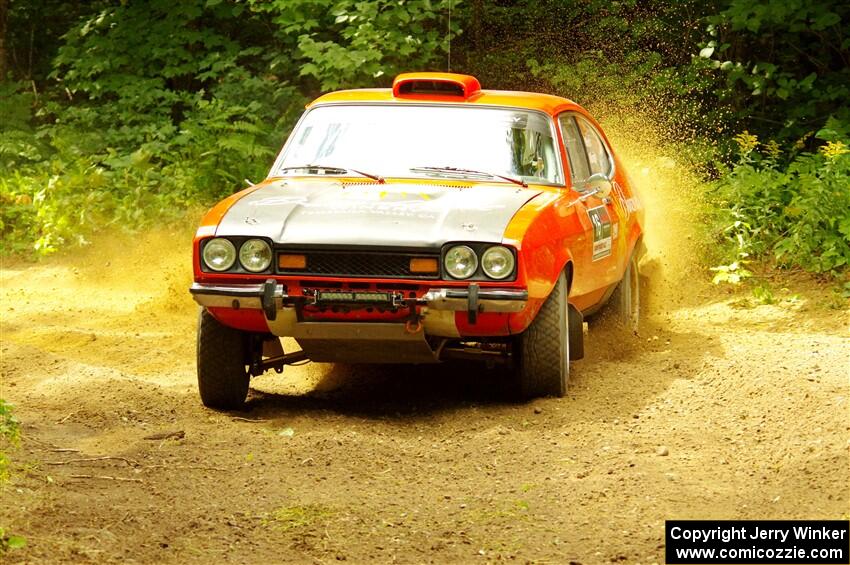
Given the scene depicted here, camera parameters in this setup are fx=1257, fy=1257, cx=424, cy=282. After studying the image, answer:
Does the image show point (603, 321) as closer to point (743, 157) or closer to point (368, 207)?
point (368, 207)

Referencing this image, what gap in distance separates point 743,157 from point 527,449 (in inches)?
243

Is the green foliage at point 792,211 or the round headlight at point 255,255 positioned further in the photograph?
the green foliage at point 792,211

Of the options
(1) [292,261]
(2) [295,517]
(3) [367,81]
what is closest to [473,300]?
(1) [292,261]

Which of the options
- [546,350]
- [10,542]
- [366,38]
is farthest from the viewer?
[366,38]

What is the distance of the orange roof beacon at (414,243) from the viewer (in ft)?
21.1

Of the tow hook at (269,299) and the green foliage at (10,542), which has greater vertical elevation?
the tow hook at (269,299)

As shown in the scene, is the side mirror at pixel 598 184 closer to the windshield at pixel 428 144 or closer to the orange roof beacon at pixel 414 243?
the orange roof beacon at pixel 414 243

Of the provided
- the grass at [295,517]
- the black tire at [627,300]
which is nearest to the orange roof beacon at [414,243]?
the black tire at [627,300]

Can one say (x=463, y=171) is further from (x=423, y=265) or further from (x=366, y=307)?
(x=366, y=307)

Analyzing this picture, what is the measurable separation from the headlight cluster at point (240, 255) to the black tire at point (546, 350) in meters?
1.48

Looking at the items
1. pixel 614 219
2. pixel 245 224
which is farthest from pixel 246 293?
pixel 614 219

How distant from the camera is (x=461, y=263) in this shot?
21.1ft

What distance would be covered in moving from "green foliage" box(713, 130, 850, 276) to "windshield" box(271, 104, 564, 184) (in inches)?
141

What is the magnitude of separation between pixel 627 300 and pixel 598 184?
1.42 m
